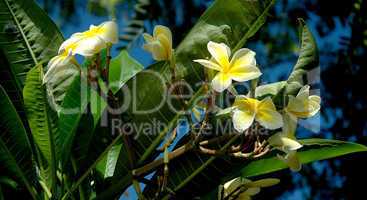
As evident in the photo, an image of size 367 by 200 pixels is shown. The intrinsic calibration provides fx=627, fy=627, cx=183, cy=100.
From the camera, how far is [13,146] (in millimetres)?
768

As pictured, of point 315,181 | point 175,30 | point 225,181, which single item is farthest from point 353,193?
point 225,181

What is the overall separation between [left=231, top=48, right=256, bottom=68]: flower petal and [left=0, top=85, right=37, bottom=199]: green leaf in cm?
27

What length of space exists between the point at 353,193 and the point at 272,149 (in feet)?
6.27

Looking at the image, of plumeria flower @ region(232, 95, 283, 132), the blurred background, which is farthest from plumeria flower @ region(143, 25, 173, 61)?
the blurred background

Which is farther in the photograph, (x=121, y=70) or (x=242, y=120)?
(x=121, y=70)

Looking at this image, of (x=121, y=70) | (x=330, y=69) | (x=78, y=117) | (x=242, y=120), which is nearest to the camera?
(x=242, y=120)

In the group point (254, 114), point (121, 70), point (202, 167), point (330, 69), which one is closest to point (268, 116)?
point (254, 114)

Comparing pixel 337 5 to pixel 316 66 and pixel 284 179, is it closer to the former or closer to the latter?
pixel 284 179

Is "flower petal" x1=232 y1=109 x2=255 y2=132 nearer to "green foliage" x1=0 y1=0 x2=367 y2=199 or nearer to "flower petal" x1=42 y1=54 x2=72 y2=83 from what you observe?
"green foliage" x1=0 y1=0 x2=367 y2=199

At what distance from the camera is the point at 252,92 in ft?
2.39

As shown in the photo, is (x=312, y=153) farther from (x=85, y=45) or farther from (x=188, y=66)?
(x=85, y=45)

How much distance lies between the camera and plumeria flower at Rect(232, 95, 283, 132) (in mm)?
671

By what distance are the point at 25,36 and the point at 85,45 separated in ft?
0.55

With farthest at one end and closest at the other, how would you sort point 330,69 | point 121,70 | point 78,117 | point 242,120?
point 330,69
point 121,70
point 78,117
point 242,120
